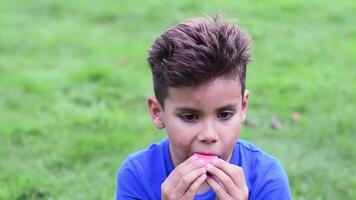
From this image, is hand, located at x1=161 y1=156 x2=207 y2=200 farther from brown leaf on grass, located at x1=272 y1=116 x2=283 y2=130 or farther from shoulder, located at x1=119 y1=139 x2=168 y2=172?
brown leaf on grass, located at x1=272 y1=116 x2=283 y2=130

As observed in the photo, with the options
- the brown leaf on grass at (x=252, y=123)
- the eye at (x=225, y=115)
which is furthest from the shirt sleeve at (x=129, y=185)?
the brown leaf on grass at (x=252, y=123)

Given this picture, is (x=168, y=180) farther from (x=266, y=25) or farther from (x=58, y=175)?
(x=266, y=25)

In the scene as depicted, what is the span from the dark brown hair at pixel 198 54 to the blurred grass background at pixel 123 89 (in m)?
0.74

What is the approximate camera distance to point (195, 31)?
9.23 feet

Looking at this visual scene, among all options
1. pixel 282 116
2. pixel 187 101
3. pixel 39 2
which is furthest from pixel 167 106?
pixel 39 2

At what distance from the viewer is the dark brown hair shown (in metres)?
2.72

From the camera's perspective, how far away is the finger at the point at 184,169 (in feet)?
8.95

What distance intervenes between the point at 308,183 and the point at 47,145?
6.61 ft

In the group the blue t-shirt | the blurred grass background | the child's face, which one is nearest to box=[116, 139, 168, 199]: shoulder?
the blue t-shirt

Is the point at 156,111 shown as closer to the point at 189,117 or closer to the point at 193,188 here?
the point at 189,117

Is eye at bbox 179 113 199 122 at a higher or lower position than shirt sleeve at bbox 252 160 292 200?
higher

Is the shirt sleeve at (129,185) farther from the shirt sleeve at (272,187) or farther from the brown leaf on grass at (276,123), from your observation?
the brown leaf on grass at (276,123)

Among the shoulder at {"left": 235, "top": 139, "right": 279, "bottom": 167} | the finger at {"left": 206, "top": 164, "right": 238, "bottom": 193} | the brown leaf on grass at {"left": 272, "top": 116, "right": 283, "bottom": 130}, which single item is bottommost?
the brown leaf on grass at {"left": 272, "top": 116, "right": 283, "bottom": 130}

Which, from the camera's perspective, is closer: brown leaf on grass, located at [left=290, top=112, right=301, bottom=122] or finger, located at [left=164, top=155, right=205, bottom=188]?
finger, located at [left=164, top=155, right=205, bottom=188]
